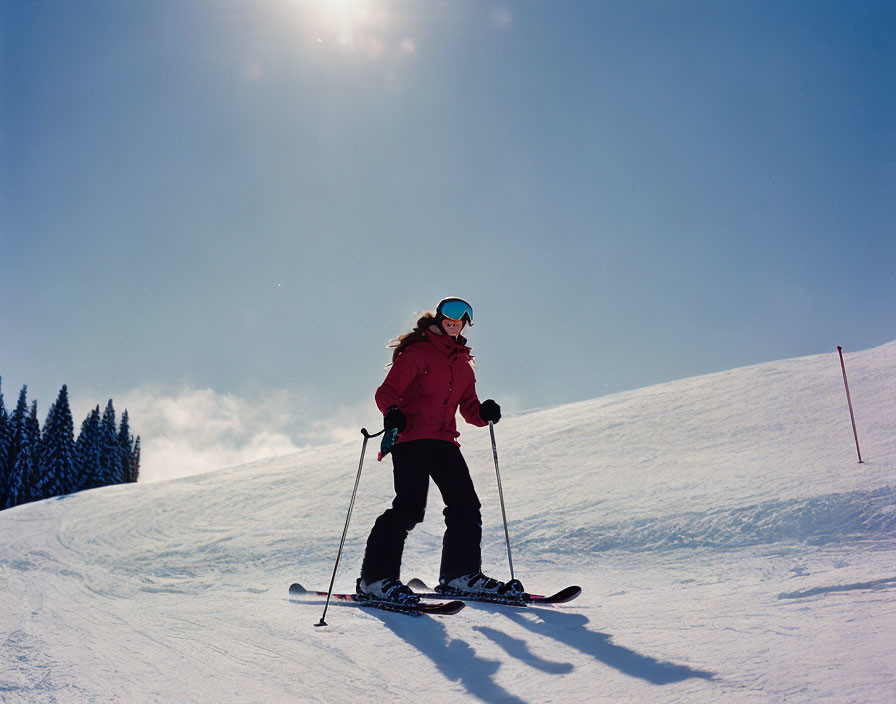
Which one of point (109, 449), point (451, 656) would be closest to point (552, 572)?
point (451, 656)

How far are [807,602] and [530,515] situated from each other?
338cm

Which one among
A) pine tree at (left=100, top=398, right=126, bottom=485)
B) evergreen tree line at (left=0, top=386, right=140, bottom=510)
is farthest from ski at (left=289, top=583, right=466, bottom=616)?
pine tree at (left=100, top=398, right=126, bottom=485)

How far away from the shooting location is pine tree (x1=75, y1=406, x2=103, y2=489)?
46.3 metres

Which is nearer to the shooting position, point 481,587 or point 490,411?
point 481,587

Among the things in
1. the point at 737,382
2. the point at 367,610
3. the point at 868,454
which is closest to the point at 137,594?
the point at 367,610

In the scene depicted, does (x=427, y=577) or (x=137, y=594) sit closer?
(x=137, y=594)

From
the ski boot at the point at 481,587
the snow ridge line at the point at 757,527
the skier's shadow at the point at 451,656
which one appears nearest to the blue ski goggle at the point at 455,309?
the ski boot at the point at 481,587

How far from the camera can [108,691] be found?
7.31 feet

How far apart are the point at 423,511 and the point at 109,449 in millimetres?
53516

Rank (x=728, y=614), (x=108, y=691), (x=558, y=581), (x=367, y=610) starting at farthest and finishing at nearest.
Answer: (x=558, y=581)
(x=367, y=610)
(x=728, y=614)
(x=108, y=691)

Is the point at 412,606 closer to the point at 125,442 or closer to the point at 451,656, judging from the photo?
the point at 451,656

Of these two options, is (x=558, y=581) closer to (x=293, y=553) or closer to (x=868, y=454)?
(x=293, y=553)

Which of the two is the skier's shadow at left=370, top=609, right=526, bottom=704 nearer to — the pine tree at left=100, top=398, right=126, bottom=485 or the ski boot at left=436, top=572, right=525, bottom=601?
the ski boot at left=436, top=572, right=525, bottom=601

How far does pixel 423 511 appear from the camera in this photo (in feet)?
13.5
